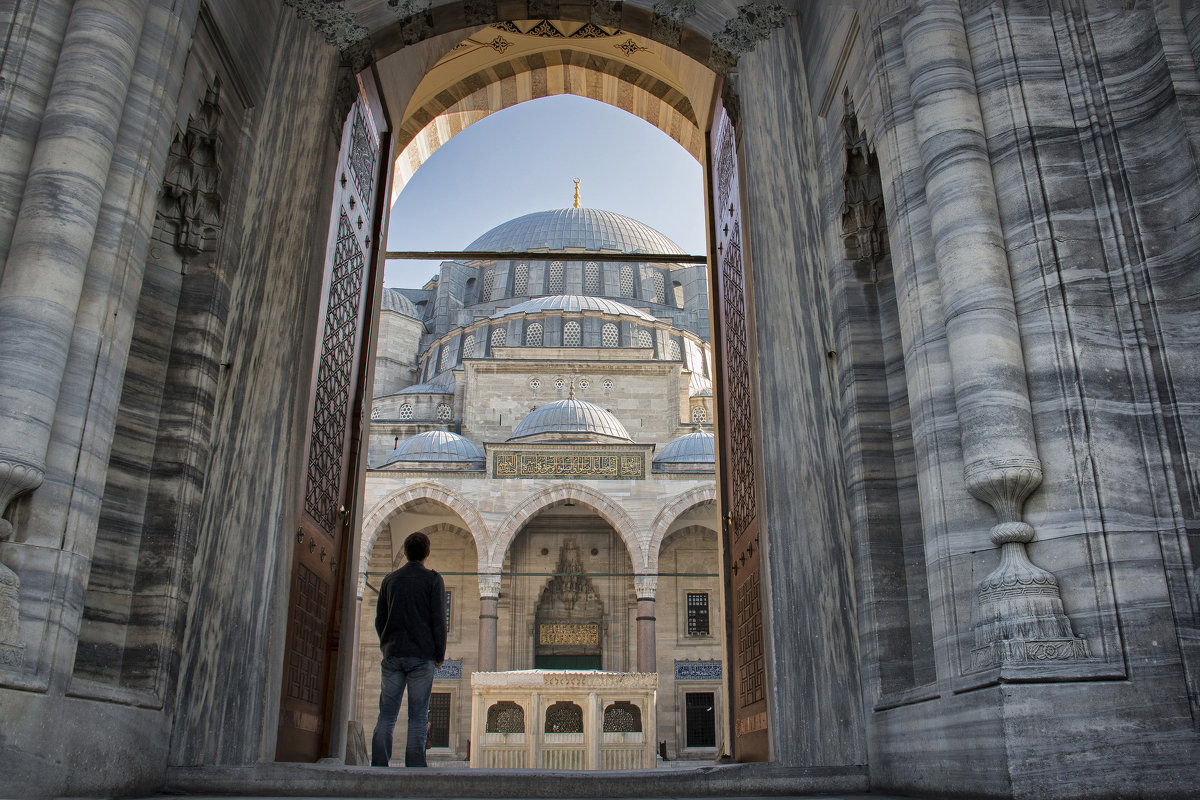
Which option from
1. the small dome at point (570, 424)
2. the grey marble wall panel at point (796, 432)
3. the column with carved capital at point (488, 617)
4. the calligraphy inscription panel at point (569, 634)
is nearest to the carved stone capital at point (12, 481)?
the grey marble wall panel at point (796, 432)

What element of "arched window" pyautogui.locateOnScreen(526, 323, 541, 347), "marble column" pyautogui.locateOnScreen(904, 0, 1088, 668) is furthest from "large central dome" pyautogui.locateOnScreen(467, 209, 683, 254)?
"marble column" pyautogui.locateOnScreen(904, 0, 1088, 668)

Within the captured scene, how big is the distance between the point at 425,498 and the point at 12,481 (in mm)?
19402

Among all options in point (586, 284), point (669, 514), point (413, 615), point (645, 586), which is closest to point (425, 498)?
point (645, 586)

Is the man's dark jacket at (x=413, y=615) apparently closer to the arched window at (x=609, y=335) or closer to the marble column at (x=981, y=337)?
the marble column at (x=981, y=337)

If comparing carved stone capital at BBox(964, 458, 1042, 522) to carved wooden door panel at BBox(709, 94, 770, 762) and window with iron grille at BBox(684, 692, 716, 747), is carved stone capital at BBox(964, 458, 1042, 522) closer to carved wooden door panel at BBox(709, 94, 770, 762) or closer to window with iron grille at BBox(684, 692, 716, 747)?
carved wooden door panel at BBox(709, 94, 770, 762)

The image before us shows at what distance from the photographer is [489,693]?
1187 centimetres

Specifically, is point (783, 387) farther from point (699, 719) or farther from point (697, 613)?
point (697, 613)

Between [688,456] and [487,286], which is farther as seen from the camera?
[487,286]

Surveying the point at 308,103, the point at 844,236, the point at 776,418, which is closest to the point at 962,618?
the point at 776,418

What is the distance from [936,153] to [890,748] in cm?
166

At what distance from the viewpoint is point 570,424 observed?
78.7ft

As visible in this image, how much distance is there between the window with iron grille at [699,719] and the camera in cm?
2123

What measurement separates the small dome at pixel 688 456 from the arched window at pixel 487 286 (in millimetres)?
14768

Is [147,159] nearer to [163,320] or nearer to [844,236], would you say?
[163,320]
